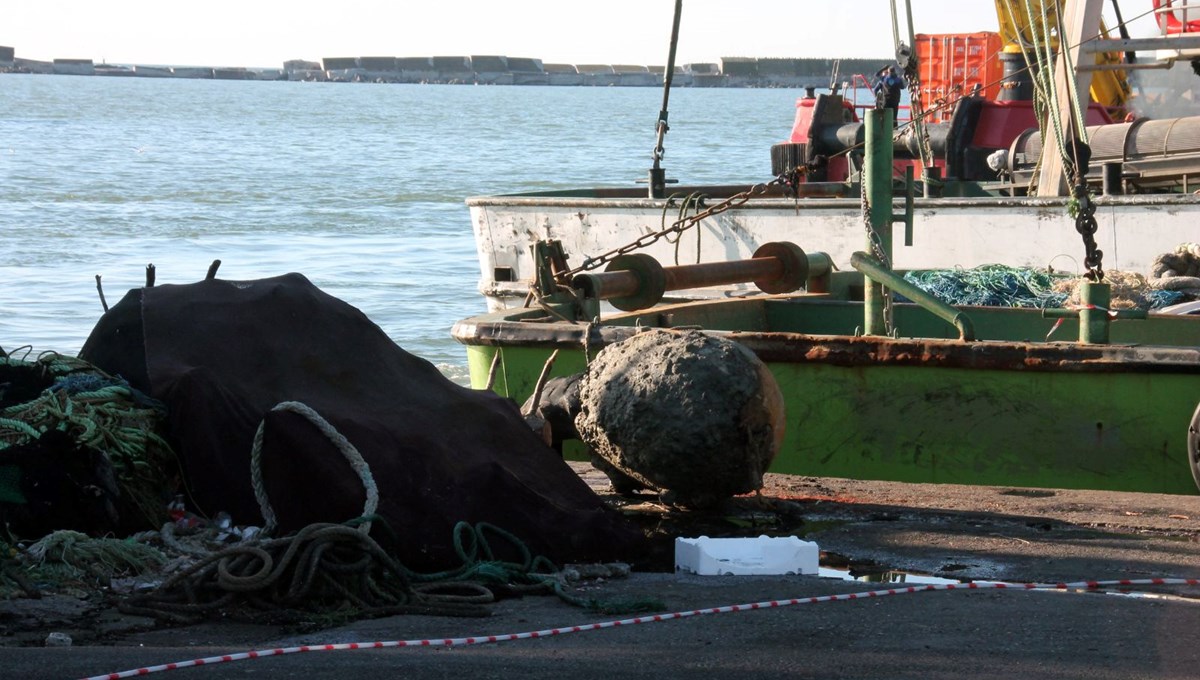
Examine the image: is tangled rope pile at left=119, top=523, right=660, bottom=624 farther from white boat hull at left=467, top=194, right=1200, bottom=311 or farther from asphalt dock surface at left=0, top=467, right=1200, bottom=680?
white boat hull at left=467, top=194, right=1200, bottom=311

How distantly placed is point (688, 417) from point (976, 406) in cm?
174

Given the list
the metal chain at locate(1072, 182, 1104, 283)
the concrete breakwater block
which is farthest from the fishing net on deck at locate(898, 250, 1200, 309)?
the concrete breakwater block

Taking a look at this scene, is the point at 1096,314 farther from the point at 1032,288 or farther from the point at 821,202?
the point at 821,202

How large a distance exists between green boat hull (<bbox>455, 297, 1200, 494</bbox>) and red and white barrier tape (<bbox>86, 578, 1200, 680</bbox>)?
189cm

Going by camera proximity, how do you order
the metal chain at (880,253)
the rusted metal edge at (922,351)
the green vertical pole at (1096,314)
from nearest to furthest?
the rusted metal edge at (922,351), the green vertical pole at (1096,314), the metal chain at (880,253)

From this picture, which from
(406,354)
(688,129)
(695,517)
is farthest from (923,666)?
(688,129)

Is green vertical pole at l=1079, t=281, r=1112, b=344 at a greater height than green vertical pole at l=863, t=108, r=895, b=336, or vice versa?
green vertical pole at l=863, t=108, r=895, b=336

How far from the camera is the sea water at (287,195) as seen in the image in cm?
2159

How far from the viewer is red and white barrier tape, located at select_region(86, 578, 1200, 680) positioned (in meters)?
4.36

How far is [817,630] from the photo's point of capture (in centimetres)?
486

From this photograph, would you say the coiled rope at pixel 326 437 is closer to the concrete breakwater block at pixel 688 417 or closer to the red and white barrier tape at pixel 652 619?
the red and white barrier tape at pixel 652 619

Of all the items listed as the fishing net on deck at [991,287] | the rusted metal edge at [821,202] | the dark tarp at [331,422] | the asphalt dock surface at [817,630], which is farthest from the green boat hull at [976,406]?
the rusted metal edge at [821,202]

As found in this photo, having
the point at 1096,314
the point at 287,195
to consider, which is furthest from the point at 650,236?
the point at 287,195

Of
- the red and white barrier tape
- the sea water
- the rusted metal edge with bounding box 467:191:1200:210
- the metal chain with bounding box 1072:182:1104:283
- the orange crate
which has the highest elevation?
the orange crate
